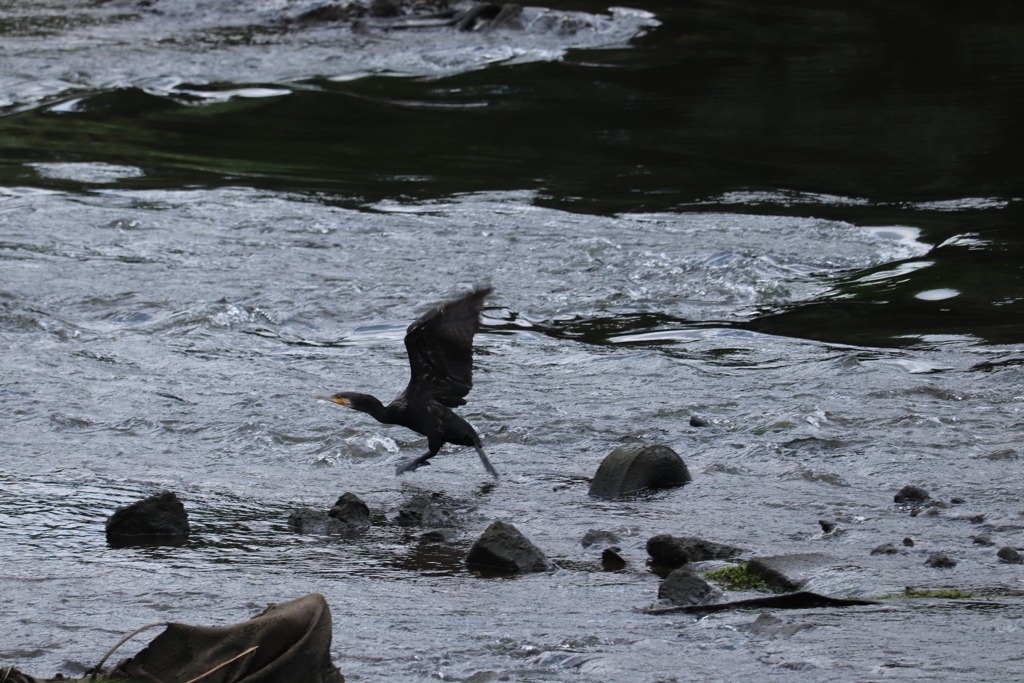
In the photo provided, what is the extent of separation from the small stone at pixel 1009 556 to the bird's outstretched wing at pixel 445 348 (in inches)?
100

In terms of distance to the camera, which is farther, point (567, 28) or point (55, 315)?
point (567, 28)

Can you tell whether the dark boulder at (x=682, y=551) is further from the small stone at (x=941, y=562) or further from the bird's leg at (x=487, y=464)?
the bird's leg at (x=487, y=464)

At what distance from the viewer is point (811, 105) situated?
613 inches

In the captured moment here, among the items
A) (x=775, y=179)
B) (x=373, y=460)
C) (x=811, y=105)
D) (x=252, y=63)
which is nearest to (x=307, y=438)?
(x=373, y=460)

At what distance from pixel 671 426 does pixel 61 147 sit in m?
11.0

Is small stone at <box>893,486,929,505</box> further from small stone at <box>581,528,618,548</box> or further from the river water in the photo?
small stone at <box>581,528,618,548</box>

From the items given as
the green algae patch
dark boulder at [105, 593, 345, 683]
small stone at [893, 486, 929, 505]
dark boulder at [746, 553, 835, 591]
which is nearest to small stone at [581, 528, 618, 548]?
the green algae patch

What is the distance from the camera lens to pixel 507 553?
4387 mm

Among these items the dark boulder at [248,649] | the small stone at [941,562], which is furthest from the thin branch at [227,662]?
the small stone at [941,562]

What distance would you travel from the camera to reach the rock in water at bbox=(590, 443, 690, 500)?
5398 mm

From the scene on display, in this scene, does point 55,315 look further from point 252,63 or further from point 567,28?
point 567,28

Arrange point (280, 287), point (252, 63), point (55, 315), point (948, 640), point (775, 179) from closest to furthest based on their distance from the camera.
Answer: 1. point (948, 640)
2. point (55, 315)
3. point (280, 287)
4. point (775, 179)
5. point (252, 63)

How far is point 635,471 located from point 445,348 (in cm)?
121

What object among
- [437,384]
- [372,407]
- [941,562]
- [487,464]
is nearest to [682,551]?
[941,562]
